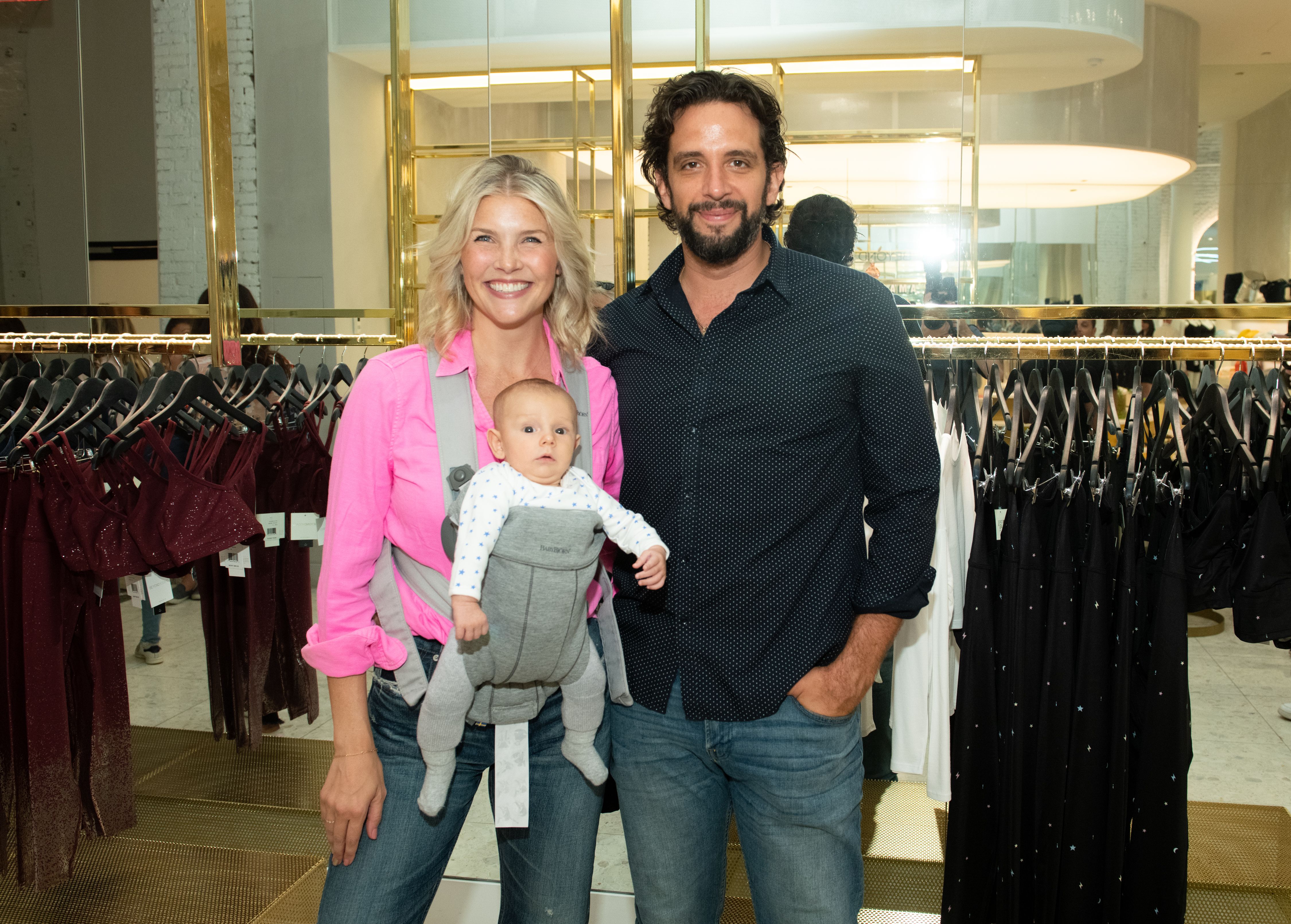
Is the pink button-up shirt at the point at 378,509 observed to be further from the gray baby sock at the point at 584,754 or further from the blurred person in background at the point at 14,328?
the blurred person in background at the point at 14,328

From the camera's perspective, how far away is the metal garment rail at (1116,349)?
7.41ft

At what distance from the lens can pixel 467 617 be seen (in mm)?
1410

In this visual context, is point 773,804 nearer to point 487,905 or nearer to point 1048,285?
point 487,905

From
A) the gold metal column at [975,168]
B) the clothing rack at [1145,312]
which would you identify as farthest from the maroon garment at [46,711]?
the gold metal column at [975,168]

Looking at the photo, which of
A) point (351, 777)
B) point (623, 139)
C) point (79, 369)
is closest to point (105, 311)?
point (79, 369)

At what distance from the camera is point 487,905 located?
2838 millimetres

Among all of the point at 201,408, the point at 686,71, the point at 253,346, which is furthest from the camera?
→ the point at 253,346

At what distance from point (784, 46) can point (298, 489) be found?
2.09 metres

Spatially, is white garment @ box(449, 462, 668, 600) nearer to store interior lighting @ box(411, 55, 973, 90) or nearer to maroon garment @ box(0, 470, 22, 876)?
maroon garment @ box(0, 470, 22, 876)

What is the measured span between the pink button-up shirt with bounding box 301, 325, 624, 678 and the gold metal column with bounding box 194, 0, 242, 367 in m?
1.86

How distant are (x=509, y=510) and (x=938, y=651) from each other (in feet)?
4.16

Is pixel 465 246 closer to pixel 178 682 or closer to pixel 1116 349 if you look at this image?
pixel 1116 349

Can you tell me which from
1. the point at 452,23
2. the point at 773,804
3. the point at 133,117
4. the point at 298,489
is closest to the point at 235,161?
the point at 133,117

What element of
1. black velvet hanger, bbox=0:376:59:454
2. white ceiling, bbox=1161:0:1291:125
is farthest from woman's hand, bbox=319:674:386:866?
white ceiling, bbox=1161:0:1291:125
